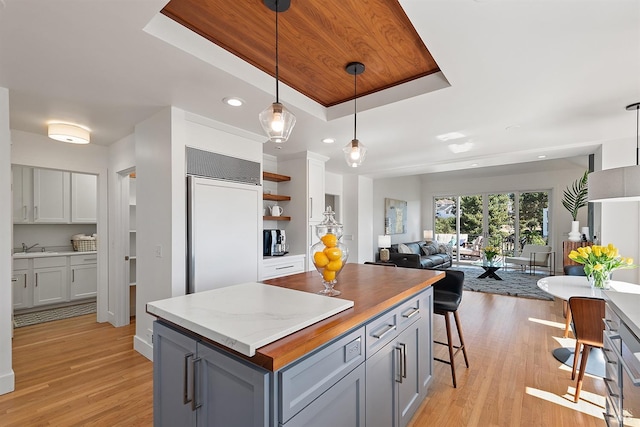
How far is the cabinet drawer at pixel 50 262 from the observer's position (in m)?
4.35

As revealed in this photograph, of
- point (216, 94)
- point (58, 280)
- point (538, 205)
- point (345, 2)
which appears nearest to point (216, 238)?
point (216, 94)

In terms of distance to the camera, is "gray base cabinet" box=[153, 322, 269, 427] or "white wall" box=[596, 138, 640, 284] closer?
"gray base cabinet" box=[153, 322, 269, 427]

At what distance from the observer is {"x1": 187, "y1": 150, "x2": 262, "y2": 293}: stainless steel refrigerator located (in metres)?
2.79

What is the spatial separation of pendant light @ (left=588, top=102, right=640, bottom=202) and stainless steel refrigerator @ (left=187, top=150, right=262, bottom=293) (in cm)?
326

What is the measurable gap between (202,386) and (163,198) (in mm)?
2011

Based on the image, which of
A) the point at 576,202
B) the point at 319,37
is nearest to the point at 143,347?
the point at 319,37

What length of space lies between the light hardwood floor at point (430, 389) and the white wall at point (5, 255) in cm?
19

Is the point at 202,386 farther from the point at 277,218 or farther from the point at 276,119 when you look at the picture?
the point at 277,218

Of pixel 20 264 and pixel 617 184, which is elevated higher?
pixel 617 184

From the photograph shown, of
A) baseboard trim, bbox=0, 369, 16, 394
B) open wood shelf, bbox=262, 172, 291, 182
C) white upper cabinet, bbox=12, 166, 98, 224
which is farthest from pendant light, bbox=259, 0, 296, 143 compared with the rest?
white upper cabinet, bbox=12, 166, 98, 224

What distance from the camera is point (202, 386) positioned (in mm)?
1201

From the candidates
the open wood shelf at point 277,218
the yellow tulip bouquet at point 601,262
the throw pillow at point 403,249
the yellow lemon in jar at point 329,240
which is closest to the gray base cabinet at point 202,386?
the yellow lemon in jar at point 329,240

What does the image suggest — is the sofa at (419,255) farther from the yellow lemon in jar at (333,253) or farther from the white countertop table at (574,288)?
the yellow lemon in jar at (333,253)

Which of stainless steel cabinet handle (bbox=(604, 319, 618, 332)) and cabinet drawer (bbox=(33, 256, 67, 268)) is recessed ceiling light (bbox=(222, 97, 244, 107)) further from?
cabinet drawer (bbox=(33, 256, 67, 268))
